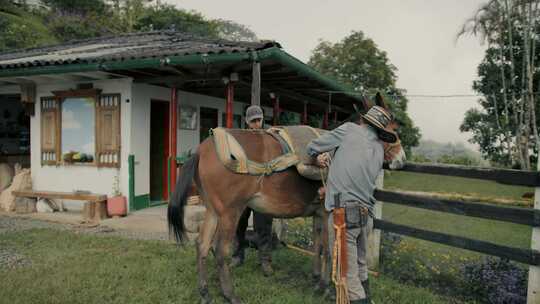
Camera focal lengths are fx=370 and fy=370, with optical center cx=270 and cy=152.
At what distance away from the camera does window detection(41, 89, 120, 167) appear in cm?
746

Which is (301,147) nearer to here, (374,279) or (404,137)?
(374,279)

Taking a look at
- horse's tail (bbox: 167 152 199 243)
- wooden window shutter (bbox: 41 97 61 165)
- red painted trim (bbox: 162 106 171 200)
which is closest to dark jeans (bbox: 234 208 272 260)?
horse's tail (bbox: 167 152 199 243)

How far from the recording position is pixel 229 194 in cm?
346

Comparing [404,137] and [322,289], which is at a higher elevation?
[404,137]

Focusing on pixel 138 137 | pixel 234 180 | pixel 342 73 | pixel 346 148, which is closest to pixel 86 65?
pixel 138 137

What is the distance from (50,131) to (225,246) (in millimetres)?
6497

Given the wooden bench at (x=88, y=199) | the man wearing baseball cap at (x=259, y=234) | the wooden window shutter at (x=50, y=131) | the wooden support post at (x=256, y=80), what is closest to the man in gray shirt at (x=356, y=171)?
the man wearing baseball cap at (x=259, y=234)

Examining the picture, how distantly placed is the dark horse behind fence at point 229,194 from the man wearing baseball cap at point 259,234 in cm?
61

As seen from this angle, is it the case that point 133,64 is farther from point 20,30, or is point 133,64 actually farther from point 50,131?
point 20,30

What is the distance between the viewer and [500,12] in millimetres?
15852

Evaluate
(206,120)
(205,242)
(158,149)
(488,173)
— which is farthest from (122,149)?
(488,173)

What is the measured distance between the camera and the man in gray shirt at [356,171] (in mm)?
2902

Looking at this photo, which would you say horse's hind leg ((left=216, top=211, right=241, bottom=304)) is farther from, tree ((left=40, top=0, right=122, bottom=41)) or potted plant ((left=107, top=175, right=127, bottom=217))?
tree ((left=40, top=0, right=122, bottom=41))

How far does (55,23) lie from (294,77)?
2388 cm
